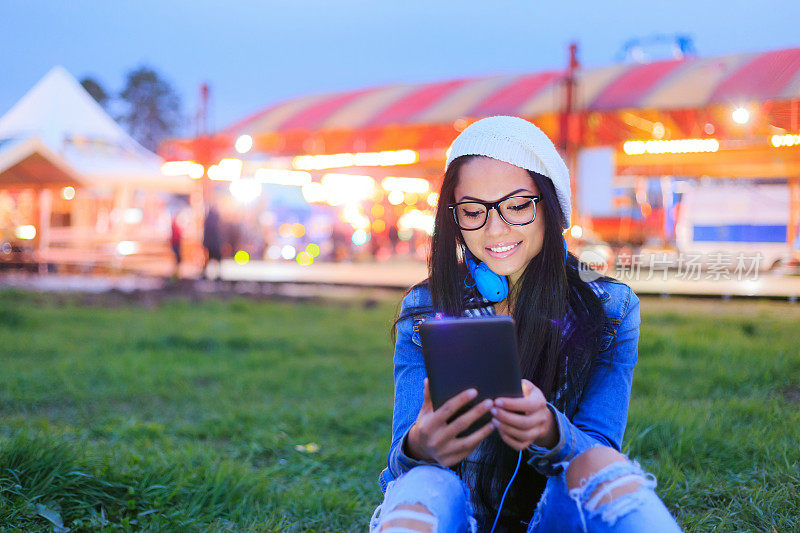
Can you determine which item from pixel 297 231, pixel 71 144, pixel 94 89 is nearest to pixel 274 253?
pixel 297 231

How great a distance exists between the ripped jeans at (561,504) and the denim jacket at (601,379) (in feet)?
0.25

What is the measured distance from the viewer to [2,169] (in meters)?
9.23

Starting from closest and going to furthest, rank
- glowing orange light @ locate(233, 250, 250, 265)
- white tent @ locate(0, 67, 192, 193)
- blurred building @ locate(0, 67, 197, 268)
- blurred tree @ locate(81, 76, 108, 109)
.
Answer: white tent @ locate(0, 67, 192, 193) → blurred building @ locate(0, 67, 197, 268) → blurred tree @ locate(81, 76, 108, 109) → glowing orange light @ locate(233, 250, 250, 265)

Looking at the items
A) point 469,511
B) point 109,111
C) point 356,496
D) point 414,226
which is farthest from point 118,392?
point 414,226

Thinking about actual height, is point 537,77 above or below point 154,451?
above

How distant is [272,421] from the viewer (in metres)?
3.91

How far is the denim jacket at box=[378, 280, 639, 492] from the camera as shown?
5.54 feet

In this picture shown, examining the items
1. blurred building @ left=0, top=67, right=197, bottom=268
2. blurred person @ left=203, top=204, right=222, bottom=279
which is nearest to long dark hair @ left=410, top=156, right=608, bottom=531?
blurred building @ left=0, top=67, right=197, bottom=268

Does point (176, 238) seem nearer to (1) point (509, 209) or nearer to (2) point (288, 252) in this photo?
(2) point (288, 252)

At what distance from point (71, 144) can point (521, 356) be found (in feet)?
49.1

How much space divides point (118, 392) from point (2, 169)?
6.14 m

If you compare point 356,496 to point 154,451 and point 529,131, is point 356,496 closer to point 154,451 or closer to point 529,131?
point 154,451

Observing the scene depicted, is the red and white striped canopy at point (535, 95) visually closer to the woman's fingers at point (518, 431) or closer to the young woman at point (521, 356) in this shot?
the young woman at point (521, 356)

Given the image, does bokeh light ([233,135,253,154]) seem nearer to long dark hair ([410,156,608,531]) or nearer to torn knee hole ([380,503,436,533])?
long dark hair ([410,156,608,531])
